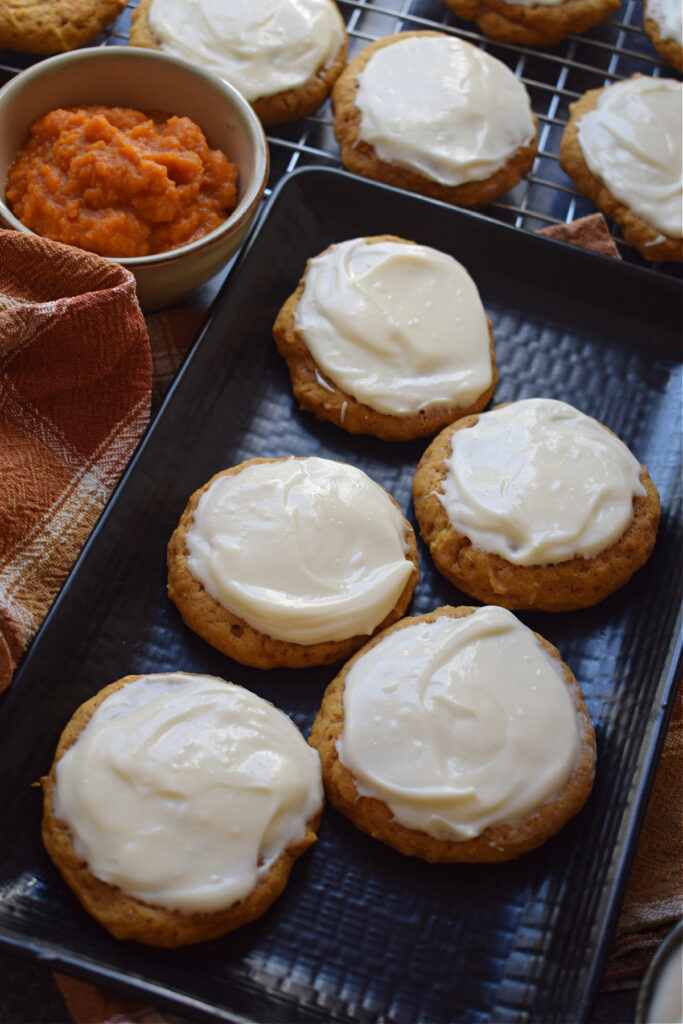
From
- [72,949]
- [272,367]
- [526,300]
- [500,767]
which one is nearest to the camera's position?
[72,949]

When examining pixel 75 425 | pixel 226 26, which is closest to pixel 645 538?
pixel 75 425

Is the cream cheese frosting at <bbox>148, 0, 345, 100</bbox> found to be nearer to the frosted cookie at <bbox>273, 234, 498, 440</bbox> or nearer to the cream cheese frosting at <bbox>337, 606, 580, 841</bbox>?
the frosted cookie at <bbox>273, 234, 498, 440</bbox>

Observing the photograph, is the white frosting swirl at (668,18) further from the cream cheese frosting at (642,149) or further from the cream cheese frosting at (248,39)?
the cream cheese frosting at (248,39)

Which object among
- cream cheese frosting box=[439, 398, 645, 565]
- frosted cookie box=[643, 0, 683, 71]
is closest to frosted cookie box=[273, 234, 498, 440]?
cream cheese frosting box=[439, 398, 645, 565]

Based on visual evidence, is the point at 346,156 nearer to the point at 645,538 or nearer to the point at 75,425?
the point at 75,425

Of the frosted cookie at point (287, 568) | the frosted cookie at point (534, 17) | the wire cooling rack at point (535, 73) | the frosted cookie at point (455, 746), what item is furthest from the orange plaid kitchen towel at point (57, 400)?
the frosted cookie at point (534, 17)

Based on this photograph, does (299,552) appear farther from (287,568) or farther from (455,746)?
(455,746)
